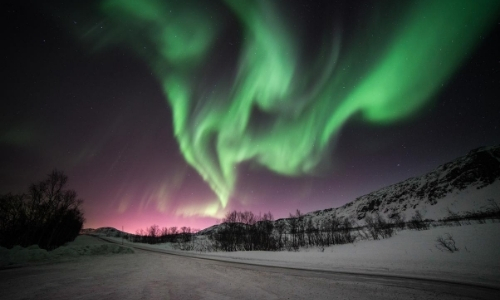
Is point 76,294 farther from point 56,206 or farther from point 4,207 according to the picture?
point 4,207

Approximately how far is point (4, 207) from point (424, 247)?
65957 mm

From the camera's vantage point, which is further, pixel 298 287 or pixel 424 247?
pixel 424 247

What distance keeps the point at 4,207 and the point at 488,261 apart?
6625cm

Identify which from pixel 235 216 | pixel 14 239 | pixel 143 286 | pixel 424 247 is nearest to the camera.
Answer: pixel 143 286

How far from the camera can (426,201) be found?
7072 inches

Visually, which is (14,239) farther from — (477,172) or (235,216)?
(477,172)

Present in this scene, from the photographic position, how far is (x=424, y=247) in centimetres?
1777

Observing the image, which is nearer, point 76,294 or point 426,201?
point 76,294

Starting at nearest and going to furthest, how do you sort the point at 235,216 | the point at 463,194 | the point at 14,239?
1. the point at 14,239
2. the point at 235,216
3. the point at 463,194

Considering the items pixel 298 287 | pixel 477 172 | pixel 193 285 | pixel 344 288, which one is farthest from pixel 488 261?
pixel 477 172

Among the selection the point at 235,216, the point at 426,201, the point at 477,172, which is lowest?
the point at 235,216

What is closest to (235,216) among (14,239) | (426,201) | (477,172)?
(14,239)

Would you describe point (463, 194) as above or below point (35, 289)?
above

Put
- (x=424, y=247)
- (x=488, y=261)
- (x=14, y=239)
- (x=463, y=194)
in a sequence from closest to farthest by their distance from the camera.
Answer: (x=488, y=261) → (x=424, y=247) → (x=14, y=239) → (x=463, y=194)
